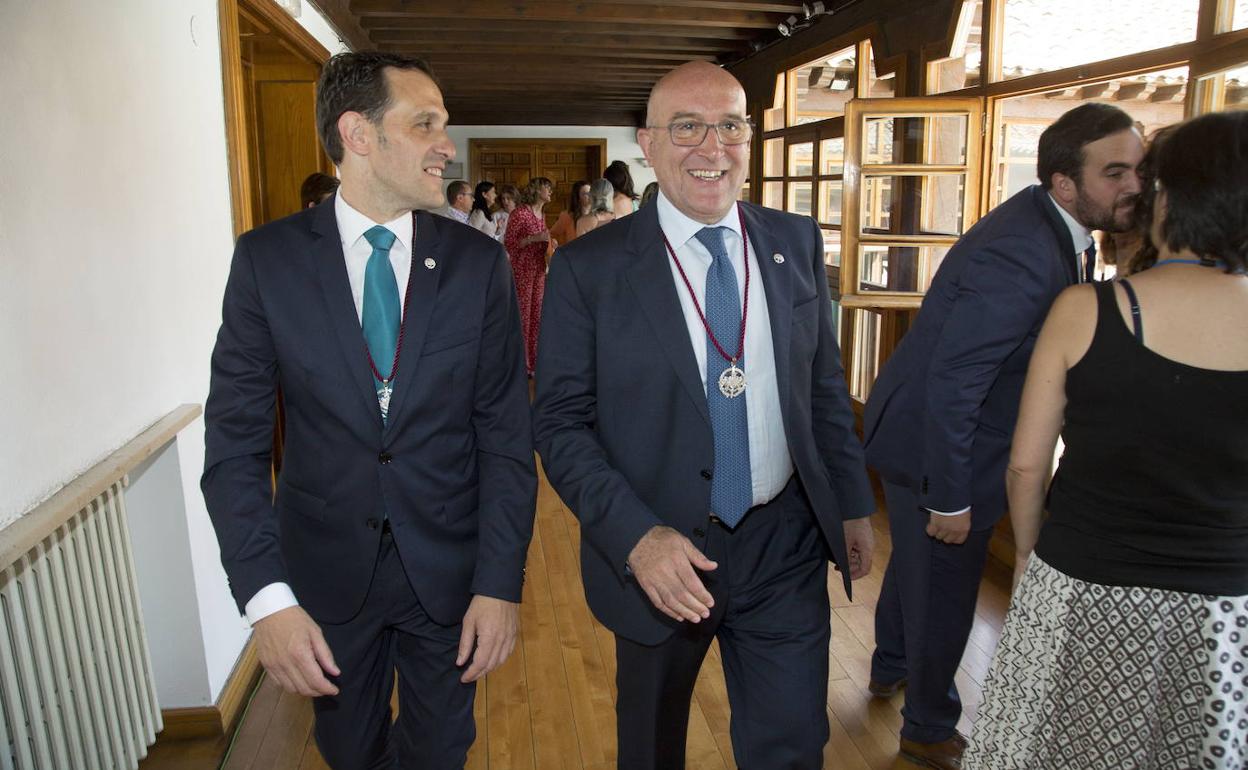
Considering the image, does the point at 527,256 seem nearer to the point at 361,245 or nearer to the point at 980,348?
the point at 980,348

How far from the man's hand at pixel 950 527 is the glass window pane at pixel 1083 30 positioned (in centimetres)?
214

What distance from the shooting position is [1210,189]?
141 centimetres

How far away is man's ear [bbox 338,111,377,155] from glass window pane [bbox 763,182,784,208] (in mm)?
6692

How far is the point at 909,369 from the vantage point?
2.35 metres

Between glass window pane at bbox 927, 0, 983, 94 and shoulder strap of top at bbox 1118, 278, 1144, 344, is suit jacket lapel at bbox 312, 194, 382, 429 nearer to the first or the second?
shoulder strap of top at bbox 1118, 278, 1144, 344

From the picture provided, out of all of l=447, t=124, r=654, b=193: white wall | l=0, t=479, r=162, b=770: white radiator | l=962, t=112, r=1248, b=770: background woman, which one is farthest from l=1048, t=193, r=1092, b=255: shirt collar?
l=447, t=124, r=654, b=193: white wall

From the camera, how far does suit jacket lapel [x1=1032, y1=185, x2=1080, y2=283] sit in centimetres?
204

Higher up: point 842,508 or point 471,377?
point 471,377

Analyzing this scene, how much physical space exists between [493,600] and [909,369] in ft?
4.48

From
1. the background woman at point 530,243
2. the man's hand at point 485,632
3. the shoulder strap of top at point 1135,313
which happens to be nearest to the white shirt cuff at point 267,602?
the man's hand at point 485,632

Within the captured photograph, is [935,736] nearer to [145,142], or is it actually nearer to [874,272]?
[145,142]

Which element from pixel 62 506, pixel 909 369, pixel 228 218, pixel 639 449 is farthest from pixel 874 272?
pixel 62 506

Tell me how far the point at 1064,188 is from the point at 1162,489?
37.1 inches

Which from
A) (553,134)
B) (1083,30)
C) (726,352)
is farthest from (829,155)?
(553,134)
